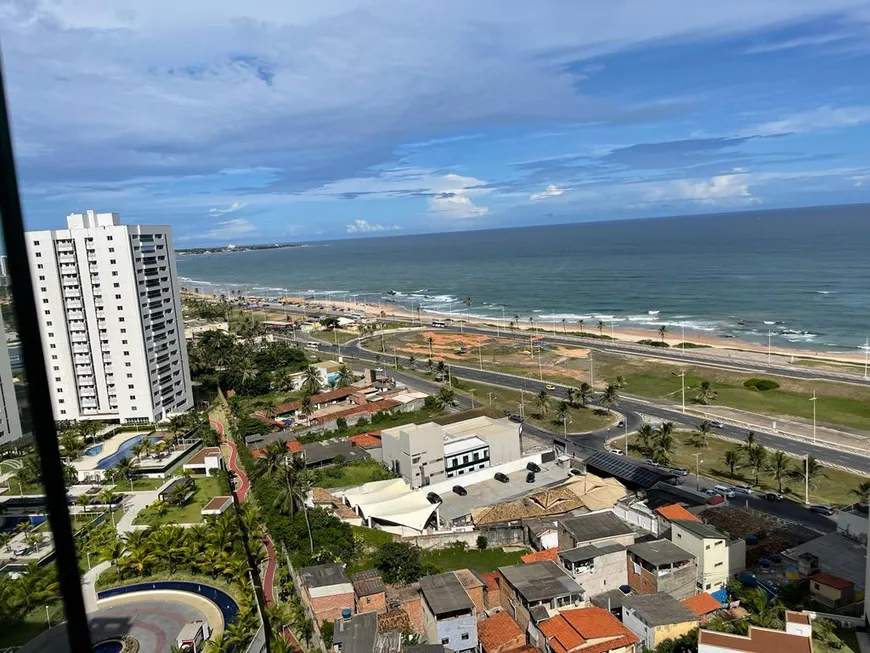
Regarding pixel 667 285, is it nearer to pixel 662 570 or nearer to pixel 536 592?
pixel 662 570

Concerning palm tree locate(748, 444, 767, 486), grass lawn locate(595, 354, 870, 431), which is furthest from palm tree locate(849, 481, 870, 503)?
grass lawn locate(595, 354, 870, 431)

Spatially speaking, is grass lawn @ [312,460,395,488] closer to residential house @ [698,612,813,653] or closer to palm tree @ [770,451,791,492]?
palm tree @ [770,451,791,492]

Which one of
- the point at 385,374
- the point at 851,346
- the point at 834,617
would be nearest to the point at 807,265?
the point at 851,346

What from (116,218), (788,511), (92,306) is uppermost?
(116,218)

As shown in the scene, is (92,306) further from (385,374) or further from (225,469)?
(385,374)

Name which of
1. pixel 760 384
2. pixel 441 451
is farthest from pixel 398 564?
pixel 760 384

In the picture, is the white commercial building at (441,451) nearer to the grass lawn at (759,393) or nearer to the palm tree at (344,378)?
the palm tree at (344,378)

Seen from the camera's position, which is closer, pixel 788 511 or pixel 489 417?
pixel 788 511
